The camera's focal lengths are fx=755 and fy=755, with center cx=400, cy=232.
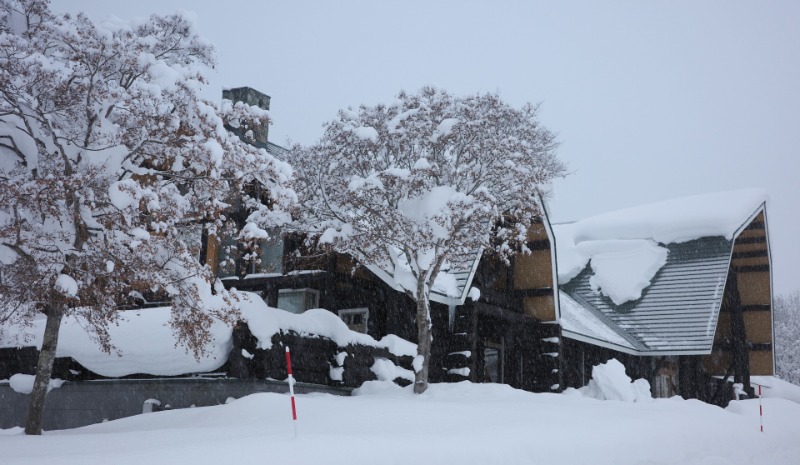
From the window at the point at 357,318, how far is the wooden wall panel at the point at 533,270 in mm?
5069

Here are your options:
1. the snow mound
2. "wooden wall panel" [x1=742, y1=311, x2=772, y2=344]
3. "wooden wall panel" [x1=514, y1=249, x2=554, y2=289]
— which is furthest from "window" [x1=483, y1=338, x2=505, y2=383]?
the snow mound

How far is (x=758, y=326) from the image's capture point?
28.9 meters

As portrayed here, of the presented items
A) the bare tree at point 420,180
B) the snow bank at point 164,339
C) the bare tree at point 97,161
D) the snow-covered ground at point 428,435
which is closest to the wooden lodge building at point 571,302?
the snow bank at point 164,339

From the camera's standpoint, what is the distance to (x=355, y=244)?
47.8 feet

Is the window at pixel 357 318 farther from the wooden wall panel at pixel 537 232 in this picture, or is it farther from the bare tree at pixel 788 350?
the bare tree at pixel 788 350

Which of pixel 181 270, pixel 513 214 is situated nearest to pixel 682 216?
pixel 513 214

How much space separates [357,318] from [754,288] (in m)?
18.2

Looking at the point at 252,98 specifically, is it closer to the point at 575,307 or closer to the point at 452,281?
the point at 452,281

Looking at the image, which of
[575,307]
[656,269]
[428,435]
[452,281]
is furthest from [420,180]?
[656,269]

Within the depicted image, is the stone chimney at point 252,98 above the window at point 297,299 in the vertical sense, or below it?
above

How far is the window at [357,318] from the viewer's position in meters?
17.9

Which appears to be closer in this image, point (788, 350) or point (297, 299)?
point (297, 299)

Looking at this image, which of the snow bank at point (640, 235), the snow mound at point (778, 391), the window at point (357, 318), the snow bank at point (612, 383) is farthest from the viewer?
the snow mound at point (778, 391)

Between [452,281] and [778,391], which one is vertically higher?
[452,281]
